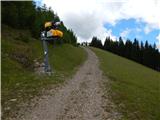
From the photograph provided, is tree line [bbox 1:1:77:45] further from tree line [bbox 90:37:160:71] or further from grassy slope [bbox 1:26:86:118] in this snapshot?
tree line [bbox 90:37:160:71]

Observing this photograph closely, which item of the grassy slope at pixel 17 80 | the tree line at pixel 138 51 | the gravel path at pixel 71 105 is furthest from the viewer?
the tree line at pixel 138 51

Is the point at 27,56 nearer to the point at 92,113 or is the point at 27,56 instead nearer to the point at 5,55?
the point at 5,55

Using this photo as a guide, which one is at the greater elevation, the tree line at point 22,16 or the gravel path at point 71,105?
the tree line at point 22,16

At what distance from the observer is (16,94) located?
22391 millimetres

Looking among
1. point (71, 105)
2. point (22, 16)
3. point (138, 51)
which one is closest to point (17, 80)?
point (71, 105)

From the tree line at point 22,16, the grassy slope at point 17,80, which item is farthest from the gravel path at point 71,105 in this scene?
the tree line at point 22,16

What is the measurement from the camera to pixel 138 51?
5423 inches

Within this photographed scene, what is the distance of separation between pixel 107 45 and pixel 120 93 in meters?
142

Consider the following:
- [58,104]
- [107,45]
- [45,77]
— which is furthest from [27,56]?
[107,45]

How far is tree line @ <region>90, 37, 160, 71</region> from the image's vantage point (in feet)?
424

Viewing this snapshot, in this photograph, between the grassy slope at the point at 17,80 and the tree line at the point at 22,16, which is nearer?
the grassy slope at the point at 17,80

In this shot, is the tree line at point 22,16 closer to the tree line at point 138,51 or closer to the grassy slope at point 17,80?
the grassy slope at point 17,80

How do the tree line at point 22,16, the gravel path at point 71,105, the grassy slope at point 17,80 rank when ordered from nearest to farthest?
the gravel path at point 71,105, the grassy slope at point 17,80, the tree line at point 22,16

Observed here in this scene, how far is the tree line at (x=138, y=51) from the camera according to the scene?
424 ft
